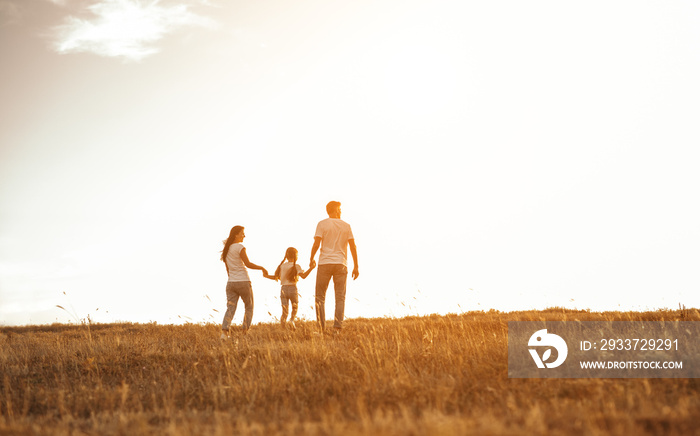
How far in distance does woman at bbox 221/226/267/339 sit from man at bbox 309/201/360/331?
1.49m

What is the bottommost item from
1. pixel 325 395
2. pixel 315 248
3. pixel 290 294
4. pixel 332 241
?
pixel 325 395

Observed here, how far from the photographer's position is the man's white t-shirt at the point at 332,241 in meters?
9.90

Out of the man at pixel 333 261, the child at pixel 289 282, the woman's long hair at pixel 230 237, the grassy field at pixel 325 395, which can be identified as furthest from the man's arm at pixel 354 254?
the child at pixel 289 282

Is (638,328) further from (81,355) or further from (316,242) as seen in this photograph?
(81,355)

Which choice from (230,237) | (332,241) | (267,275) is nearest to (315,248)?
(332,241)

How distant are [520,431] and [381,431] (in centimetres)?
96

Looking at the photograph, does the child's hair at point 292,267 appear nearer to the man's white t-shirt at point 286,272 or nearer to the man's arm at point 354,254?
the man's white t-shirt at point 286,272

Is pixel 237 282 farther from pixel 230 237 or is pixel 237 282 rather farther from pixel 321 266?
pixel 321 266

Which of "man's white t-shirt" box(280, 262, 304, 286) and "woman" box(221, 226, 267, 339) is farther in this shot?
"man's white t-shirt" box(280, 262, 304, 286)

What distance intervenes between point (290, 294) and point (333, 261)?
4.39m

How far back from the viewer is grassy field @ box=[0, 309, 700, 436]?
3918 mm

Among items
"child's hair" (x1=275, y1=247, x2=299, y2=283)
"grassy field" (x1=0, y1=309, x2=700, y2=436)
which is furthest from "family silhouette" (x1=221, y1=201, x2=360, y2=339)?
"child's hair" (x1=275, y1=247, x2=299, y2=283)

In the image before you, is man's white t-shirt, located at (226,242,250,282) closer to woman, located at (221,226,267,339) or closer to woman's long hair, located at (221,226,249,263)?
woman, located at (221,226,267,339)

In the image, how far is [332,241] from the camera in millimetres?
9945
